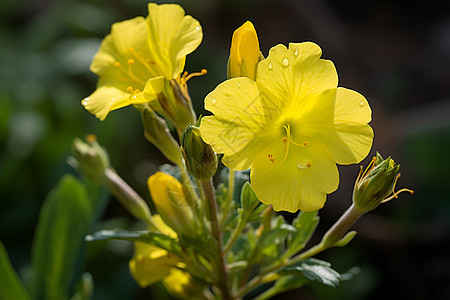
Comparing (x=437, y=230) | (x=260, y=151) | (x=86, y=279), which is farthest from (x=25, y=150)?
(x=437, y=230)

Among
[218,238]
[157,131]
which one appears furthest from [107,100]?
[218,238]

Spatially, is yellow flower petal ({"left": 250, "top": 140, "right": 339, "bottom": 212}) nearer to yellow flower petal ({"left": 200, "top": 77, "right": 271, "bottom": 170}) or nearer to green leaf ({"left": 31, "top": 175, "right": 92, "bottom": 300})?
yellow flower petal ({"left": 200, "top": 77, "right": 271, "bottom": 170})

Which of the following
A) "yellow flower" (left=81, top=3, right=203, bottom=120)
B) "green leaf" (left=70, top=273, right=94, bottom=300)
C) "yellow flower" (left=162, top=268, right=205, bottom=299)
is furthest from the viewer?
"green leaf" (left=70, top=273, right=94, bottom=300)

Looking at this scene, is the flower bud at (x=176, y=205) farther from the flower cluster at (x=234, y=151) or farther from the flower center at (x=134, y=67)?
the flower center at (x=134, y=67)

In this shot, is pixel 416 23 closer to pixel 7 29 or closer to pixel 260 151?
pixel 7 29

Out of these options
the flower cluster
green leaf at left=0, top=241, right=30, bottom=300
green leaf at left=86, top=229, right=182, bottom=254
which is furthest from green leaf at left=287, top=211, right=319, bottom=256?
green leaf at left=0, top=241, right=30, bottom=300
